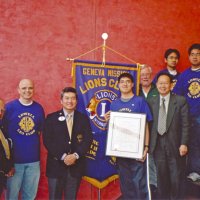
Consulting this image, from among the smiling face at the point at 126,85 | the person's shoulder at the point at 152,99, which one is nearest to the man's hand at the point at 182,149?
the person's shoulder at the point at 152,99

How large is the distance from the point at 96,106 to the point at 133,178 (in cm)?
87

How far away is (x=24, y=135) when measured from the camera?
333 centimetres

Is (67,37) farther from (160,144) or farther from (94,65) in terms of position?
(160,144)

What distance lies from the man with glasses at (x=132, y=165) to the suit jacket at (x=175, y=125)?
82 millimetres

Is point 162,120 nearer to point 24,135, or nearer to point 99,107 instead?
point 99,107

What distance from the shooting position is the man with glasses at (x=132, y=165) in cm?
323

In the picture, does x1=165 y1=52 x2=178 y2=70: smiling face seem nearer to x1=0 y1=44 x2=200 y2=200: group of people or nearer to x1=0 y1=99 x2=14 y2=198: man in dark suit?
x1=0 y1=44 x2=200 y2=200: group of people

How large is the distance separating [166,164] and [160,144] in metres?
0.21

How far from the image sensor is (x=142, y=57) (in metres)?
4.30

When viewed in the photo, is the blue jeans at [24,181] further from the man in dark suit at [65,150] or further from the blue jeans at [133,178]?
the blue jeans at [133,178]

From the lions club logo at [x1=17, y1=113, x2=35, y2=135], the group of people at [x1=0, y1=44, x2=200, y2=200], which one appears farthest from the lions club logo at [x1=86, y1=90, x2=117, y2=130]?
the lions club logo at [x1=17, y1=113, x2=35, y2=135]

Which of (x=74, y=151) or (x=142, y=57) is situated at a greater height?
(x=142, y=57)

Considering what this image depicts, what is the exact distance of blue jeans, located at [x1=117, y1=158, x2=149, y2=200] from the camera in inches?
127

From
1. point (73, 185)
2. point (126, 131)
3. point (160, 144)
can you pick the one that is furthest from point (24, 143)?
point (160, 144)
